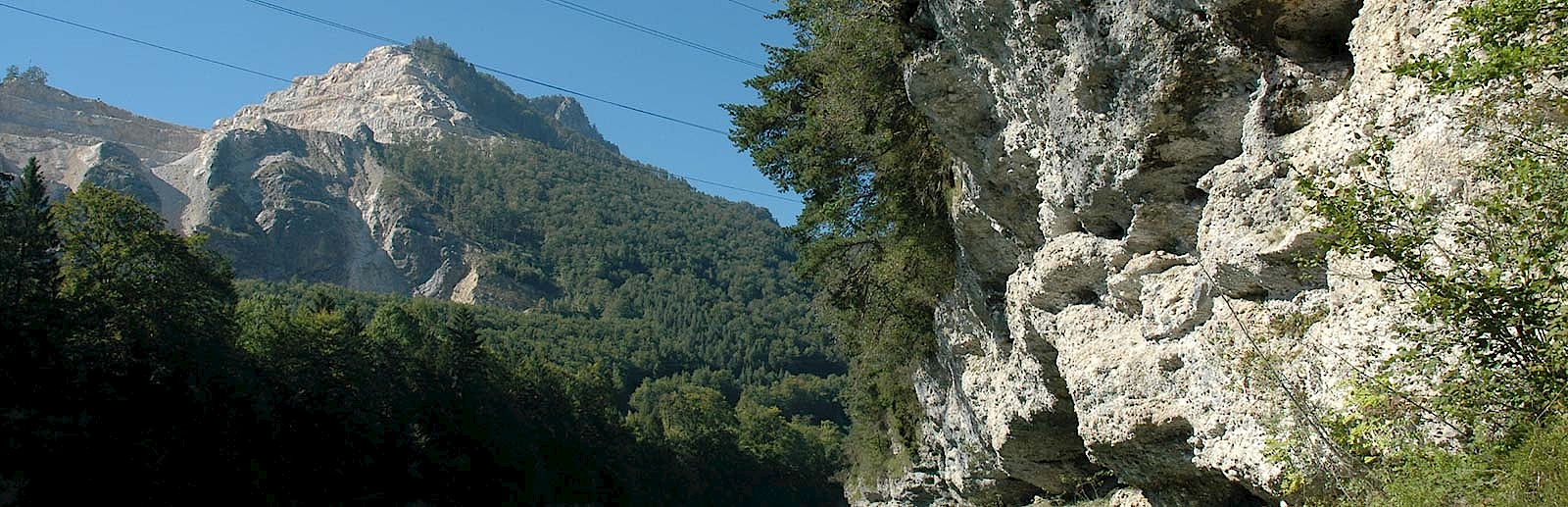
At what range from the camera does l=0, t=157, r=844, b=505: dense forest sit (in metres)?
29.7

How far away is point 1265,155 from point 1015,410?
841 centimetres

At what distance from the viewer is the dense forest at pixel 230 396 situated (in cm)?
2973

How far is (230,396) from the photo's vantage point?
3538cm

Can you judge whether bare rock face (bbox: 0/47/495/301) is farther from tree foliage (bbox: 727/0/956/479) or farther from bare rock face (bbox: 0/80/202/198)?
tree foliage (bbox: 727/0/956/479)

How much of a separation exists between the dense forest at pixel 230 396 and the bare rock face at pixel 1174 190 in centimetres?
2646

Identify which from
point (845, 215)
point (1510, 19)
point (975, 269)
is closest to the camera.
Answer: point (1510, 19)

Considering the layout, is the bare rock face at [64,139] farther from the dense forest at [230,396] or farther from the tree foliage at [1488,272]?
the tree foliage at [1488,272]

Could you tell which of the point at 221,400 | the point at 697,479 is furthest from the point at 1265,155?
the point at 697,479

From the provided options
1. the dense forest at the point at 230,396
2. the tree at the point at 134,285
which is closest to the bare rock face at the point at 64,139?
the dense forest at the point at 230,396

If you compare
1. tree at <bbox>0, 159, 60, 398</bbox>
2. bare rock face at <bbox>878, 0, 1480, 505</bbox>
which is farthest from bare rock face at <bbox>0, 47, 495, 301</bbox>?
bare rock face at <bbox>878, 0, 1480, 505</bbox>

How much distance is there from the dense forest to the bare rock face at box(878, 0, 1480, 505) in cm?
2646

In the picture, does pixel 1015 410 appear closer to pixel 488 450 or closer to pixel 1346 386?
pixel 1346 386

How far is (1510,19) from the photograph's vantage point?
5.44m

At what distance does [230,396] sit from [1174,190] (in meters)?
34.8
